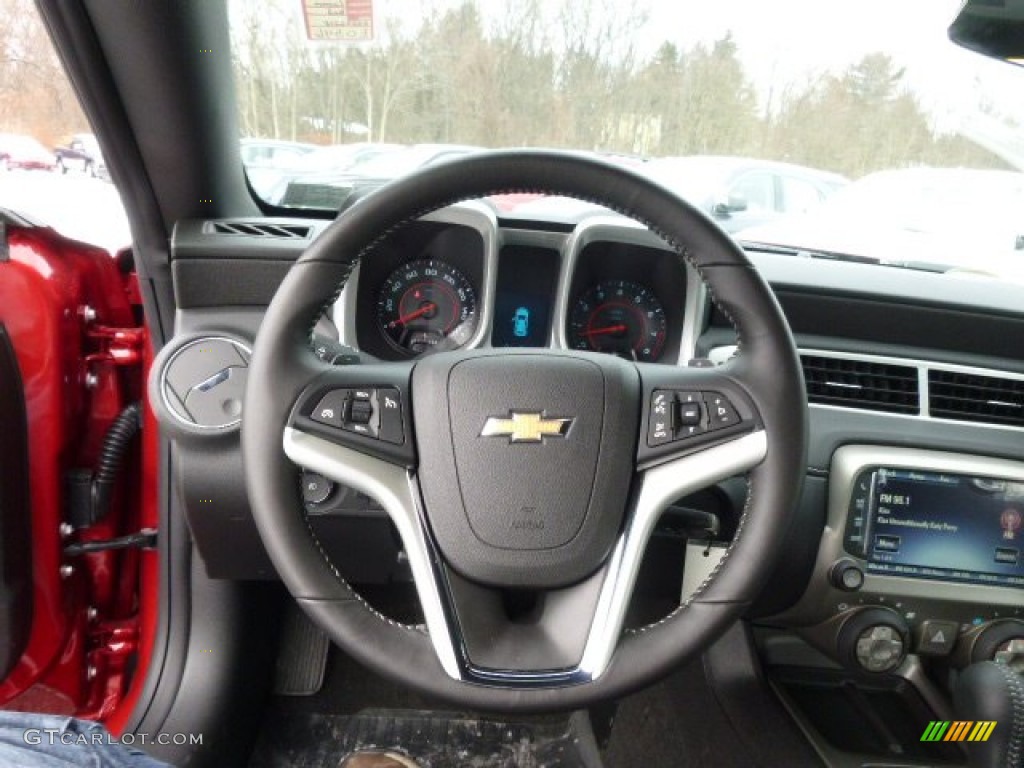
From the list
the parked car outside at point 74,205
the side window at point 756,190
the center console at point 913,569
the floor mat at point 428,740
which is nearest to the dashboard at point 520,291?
the side window at point 756,190

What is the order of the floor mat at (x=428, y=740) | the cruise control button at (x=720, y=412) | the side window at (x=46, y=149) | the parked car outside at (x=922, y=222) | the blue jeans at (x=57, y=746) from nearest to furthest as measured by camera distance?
the blue jeans at (x=57, y=746) → the cruise control button at (x=720, y=412) → the side window at (x=46, y=149) → the parked car outside at (x=922, y=222) → the floor mat at (x=428, y=740)

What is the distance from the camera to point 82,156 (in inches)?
71.7

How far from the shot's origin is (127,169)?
1.73 m

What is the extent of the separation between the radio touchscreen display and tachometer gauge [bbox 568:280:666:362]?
0.55 metres

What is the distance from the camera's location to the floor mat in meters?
2.17

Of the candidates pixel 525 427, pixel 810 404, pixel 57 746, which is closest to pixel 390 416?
pixel 525 427

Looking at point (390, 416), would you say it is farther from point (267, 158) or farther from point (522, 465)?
point (267, 158)

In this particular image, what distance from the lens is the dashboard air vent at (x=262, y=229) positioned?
1.81 metres

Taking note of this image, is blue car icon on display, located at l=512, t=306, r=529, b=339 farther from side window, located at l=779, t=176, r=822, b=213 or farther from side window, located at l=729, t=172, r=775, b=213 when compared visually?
side window, located at l=779, t=176, r=822, b=213

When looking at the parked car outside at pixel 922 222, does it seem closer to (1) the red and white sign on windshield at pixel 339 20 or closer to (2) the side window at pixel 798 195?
(2) the side window at pixel 798 195

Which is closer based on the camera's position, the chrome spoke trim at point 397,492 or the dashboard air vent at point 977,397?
the chrome spoke trim at point 397,492

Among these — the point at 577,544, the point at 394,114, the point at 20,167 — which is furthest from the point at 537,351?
the point at 20,167

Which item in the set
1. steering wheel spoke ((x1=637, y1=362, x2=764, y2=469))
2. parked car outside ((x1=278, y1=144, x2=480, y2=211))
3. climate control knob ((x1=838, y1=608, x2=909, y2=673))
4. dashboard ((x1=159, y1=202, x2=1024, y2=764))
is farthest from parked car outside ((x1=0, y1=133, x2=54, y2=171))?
climate control knob ((x1=838, y1=608, x2=909, y2=673))

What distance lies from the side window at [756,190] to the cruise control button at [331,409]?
1160 millimetres
